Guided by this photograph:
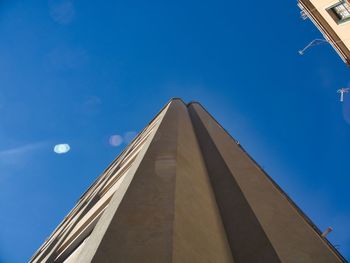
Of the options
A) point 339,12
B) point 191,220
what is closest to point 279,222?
point 191,220

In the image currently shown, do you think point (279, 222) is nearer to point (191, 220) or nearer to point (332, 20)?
point (191, 220)

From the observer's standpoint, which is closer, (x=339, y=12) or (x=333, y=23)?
(x=339, y=12)

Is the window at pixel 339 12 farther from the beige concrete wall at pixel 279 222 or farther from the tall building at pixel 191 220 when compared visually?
the tall building at pixel 191 220

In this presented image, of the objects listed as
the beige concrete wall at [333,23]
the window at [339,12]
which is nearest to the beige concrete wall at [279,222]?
the window at [339,12]

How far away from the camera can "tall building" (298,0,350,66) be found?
1288 centimetres

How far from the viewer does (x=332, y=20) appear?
13656 millimetres

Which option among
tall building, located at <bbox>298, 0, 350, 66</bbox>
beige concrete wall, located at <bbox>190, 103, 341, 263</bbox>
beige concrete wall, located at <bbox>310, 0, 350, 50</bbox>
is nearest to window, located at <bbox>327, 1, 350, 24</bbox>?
tall building, located at <bbox>298, 0, 350, 66</bbox>

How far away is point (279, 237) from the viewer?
14.2 feet

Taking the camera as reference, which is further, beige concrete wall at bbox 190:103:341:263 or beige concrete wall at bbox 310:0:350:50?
beige concrete wall at bbox 310:0:350:50

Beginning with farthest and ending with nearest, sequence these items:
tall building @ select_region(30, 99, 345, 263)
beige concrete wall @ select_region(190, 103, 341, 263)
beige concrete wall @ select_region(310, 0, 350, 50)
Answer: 1. beige concrete wall @ select_region(310, 0, 350, 50)
2. beige concrete wall @ select_region(190, 103, 341, 263)
3. tall building @ select_region(30, 99, 345, 263)

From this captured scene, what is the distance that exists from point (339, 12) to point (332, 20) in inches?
24.8

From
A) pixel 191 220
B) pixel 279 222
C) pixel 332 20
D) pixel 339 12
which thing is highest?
pixel 332 20

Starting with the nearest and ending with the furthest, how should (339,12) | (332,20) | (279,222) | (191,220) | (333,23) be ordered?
(191,220), (279,222), (339,12), (332,20), (333,23)

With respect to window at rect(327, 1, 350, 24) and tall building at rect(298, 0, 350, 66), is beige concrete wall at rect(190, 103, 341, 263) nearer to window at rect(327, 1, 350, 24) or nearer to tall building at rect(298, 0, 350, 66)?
window at rect(327, 1, 350, 24)
